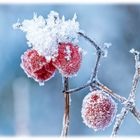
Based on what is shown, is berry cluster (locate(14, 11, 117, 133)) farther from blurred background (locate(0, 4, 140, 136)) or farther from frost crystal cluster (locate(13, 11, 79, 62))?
blurred background (locate(0, 4, 140, 136))

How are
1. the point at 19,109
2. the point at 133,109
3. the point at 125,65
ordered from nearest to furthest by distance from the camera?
1. the point at 133,109
2. the point at 125,65
3. the point at 19,109

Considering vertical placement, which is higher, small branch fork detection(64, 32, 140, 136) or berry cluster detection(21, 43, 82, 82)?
berry cluster detection(21, 43, 82, 82)

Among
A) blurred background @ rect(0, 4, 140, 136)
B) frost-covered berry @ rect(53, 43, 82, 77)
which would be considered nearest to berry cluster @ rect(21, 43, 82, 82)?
frost-covered berry @ rect(53, 43, 82, 77)

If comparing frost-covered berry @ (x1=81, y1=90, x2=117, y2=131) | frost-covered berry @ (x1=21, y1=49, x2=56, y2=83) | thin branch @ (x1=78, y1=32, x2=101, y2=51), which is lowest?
frost-covered berry @ (x1=81, y1=90, x2=117, y2=131)

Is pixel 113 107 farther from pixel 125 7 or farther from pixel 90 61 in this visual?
pixel 125 7

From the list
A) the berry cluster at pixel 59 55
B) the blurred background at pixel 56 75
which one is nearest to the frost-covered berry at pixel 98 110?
the berry cluster at pixel 59 55

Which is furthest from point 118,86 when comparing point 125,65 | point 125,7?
point 125,7

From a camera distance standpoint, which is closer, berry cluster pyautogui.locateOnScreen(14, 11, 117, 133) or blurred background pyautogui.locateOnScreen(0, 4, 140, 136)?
berry cluster pyautogui.locateOnScreen(14, 11, 117, 133)
